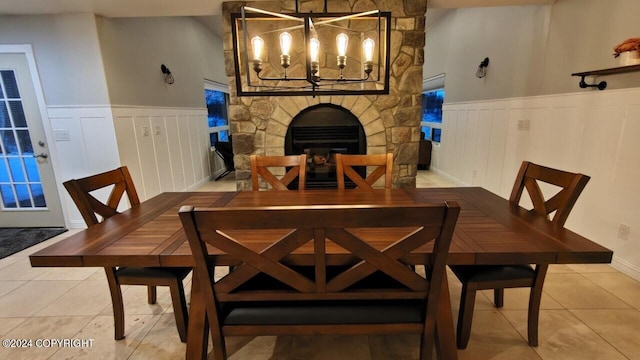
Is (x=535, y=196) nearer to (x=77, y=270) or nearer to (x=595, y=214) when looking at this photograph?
(x=595, y=214)

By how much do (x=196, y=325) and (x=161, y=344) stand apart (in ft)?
1.82

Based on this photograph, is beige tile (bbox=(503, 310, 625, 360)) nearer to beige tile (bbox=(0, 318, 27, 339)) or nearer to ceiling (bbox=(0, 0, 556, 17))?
ceiling (bbox=(0, 0, 556, 17))

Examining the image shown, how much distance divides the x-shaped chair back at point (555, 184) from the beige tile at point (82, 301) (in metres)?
2.69

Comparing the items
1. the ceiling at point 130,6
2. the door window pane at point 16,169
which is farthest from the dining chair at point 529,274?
the door window pane at point 16,169

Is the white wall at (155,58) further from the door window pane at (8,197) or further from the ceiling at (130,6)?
the door window pane at (8,197)

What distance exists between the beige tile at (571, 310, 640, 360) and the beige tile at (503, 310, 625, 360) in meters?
0.05

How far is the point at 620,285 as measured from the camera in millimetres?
2090

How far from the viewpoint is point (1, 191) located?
3258 millimetres

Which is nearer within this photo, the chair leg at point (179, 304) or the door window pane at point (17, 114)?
the chair leg at point (179, 304)

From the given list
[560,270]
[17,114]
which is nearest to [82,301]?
[17,114]

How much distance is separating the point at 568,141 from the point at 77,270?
172 inches

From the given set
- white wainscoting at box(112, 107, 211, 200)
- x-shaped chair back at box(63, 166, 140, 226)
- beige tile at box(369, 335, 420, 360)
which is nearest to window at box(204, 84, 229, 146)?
white wainscoting at box(112, 107, 211, 200)

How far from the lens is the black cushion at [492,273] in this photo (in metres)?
1.41

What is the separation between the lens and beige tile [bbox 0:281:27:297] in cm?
219
